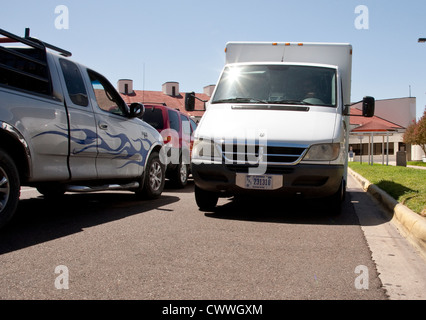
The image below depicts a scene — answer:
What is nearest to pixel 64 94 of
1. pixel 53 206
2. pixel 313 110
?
pixel 53 206

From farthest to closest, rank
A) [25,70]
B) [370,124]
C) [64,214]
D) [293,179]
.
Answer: [370,124] → [64,214] → [293,179] → [25,70]

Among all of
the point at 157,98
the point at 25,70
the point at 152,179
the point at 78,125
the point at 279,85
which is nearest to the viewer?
the point at 25,70

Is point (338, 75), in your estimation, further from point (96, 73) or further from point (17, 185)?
point (17, 185)

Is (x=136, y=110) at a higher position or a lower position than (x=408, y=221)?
higher

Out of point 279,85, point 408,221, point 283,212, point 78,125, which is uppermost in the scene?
point 279,85

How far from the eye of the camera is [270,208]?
22.8ft

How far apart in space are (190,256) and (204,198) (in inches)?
99.7

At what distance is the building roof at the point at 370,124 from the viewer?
1091 inches

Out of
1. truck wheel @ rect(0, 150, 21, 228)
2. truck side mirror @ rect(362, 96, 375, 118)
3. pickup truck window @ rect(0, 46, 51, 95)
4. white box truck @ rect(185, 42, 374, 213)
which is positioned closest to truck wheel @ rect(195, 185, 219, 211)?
white box truck @ rect(185, 42, 374, 213)

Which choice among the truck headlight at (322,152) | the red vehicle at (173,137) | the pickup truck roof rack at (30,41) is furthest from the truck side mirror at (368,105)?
the pickup truck roof rack at (30,41)

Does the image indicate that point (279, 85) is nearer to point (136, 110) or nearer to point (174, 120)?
point (136, 110)

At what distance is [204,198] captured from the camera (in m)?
6.32

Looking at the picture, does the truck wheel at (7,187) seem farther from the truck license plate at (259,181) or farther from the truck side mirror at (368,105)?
the truck side mirror at (368,105)

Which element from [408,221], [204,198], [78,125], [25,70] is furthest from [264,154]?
[25,70]
